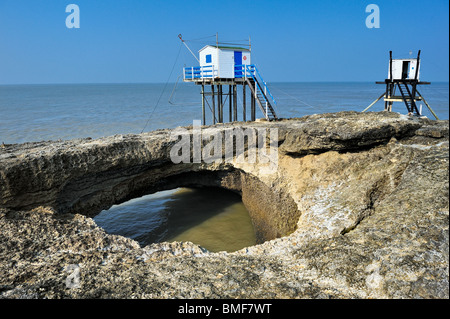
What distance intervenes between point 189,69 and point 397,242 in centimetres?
1673

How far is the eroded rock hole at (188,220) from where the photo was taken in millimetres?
11953

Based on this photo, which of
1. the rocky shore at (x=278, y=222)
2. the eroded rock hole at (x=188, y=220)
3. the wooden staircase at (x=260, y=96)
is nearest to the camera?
the rocky shore at (x=278, y=222)

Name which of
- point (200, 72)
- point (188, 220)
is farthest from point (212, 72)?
point (188, 220)

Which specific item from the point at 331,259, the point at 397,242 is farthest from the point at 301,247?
the point at 397,242

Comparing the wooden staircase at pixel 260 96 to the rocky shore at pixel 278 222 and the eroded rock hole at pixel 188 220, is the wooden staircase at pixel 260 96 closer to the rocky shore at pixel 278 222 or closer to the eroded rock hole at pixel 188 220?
the eroded rock hole at pixel 188 220

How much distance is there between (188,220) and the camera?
13.6m

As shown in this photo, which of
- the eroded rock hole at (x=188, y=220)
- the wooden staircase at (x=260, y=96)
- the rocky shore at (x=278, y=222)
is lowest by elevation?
the eroded rock hole at (x=188, y=220)

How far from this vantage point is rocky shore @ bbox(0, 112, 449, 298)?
5230 millimetres

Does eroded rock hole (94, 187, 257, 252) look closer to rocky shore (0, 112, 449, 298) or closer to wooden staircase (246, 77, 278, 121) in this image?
rocky shore (0, 112, 449, 298)

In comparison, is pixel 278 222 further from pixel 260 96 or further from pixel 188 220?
pixel 260 96

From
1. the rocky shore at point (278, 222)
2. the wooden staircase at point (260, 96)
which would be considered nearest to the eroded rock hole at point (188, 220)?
the rocky shore at point (278, 222)

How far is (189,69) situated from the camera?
19.8 metres

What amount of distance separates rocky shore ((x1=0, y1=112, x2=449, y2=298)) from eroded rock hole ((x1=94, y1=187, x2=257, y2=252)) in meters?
1.50

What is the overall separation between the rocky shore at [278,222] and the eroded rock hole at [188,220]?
1.50 m
